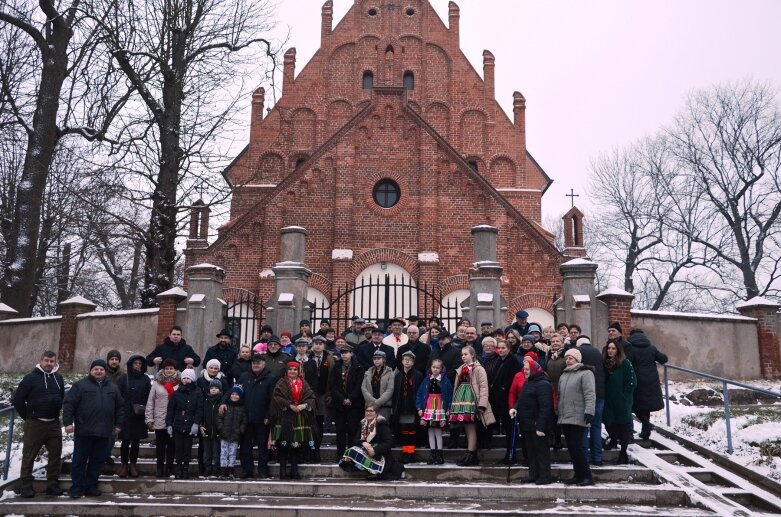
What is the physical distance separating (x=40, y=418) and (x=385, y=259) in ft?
40.4

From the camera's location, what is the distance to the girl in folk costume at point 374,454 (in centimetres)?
771

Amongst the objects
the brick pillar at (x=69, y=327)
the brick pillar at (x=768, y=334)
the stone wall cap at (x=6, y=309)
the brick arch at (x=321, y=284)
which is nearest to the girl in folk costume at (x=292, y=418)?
the brick pillar at (x=69, y=327)

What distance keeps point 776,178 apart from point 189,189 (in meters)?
20.3

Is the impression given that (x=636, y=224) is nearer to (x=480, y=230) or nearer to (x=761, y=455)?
(x=480, y=230)

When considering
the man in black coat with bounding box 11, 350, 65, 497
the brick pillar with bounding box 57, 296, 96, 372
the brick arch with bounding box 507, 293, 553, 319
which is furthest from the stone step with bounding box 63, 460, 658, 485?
the brick arch with bounding box 507, 293, 553, 319

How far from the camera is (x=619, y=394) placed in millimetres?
8180

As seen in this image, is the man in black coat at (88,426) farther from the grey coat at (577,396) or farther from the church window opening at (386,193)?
the church window opening at (386,193)

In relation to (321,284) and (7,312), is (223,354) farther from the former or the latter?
(321,284)

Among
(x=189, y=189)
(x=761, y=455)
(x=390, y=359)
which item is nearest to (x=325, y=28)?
(x=189, y=189)

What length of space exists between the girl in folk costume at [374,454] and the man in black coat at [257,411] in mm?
962

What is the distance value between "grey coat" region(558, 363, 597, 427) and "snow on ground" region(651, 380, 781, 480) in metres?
1.95

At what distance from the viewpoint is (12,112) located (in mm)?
14523

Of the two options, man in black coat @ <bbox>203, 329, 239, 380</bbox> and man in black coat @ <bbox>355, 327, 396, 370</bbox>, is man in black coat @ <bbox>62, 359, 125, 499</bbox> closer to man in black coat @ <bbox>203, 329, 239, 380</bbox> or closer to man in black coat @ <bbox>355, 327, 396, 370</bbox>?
man in black coat @ <bbox>203, 329, 239, 380</bbox>

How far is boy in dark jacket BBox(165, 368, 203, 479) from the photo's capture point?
8.04 metres
